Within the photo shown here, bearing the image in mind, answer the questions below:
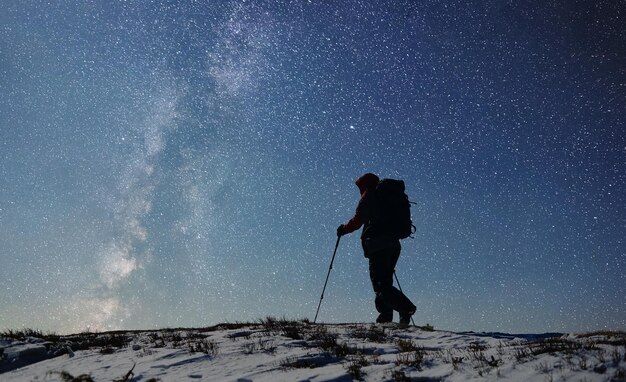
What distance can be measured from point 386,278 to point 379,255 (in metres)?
0.52

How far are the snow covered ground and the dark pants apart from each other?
3.84ft

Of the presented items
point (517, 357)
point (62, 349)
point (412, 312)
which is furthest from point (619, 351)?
point (62, 349)

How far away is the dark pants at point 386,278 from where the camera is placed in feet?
28.5

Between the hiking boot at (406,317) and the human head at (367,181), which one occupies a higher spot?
the human head at (367,181)

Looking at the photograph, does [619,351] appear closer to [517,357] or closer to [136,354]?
[517,357]

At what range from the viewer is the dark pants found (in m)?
8.68

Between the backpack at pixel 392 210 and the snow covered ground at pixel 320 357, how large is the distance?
91.3 inches

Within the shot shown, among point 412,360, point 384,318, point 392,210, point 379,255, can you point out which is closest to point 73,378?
point 412,360

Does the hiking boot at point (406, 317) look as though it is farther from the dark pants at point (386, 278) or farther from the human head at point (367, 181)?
the human head at point (367, 181)

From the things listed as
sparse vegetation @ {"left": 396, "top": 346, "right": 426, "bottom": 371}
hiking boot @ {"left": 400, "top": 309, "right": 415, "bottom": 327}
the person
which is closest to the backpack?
the person

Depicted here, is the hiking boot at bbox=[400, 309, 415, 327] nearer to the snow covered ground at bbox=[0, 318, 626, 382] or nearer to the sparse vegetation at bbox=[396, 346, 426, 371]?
the snow covered ground at bbox=[0, 318, 626, 382]

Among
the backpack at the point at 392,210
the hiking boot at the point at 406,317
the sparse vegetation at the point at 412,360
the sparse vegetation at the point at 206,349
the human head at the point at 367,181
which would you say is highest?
the human head at the point at 367,181

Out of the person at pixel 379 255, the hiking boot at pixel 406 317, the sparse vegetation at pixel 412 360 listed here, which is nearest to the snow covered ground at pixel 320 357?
the sparse vegetation at pixel 412 360

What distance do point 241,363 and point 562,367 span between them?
3551 millimetres
